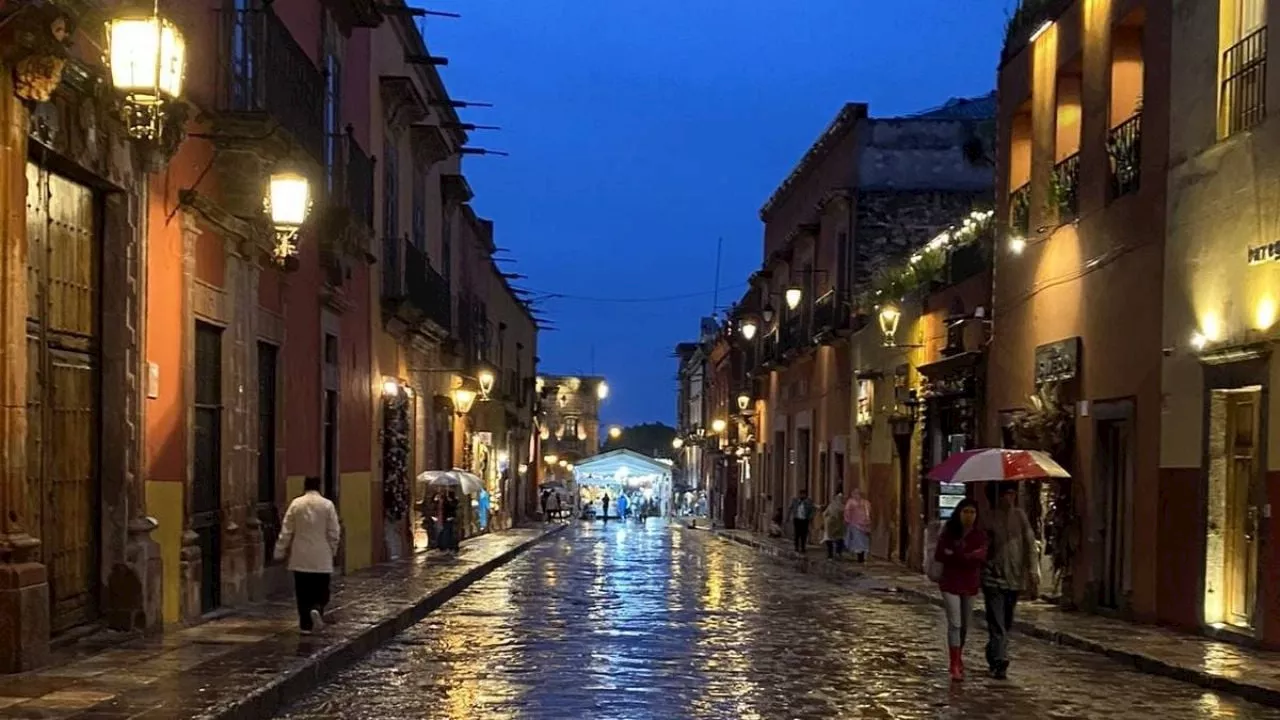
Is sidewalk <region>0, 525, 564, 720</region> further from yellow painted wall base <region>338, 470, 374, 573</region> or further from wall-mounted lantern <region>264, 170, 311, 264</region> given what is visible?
yellow painted wall base <region>338, 470, 374, 573</region>

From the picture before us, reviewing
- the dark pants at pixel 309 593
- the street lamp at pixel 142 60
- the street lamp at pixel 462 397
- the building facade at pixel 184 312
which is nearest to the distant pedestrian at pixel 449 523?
the street lamp at pixel 462 397

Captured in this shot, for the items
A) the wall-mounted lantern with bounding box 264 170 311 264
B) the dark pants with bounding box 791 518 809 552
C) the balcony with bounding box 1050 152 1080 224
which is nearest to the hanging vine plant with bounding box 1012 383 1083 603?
the balcony with bounding box 1050 152 1080 224

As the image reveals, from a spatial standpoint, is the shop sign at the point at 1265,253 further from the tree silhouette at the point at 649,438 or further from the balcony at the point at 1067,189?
the tree silhouette at the point at 649,438

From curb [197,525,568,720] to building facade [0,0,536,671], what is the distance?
1.67 meters

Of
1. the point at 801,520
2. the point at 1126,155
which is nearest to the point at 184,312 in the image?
the point at 1126,155

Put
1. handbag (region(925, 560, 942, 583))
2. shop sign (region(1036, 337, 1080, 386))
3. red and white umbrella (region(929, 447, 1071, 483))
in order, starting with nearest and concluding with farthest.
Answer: handbag (region(925, 560, 942, 583)) → red and white umbrella (region(929, 447, 1071, 483)) → shop sign (region(1036, 337, 1080, 386))

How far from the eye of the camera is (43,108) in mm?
11344

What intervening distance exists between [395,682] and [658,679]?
2.10m

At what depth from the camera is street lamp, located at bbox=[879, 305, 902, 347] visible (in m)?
29.9

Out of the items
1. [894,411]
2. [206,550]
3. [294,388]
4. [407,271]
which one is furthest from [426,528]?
[206,550]

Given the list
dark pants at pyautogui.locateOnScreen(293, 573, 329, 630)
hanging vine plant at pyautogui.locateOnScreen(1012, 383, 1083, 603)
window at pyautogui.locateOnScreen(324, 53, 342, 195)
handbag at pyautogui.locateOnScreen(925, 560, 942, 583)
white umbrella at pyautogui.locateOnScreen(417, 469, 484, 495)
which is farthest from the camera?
white umbrella at pyautogui.locateOnScreen(417, 469, 484, 495)

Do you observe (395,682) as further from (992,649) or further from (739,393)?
(739,393)

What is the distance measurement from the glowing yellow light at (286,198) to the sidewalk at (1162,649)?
356 inches

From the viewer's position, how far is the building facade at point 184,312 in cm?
1113
